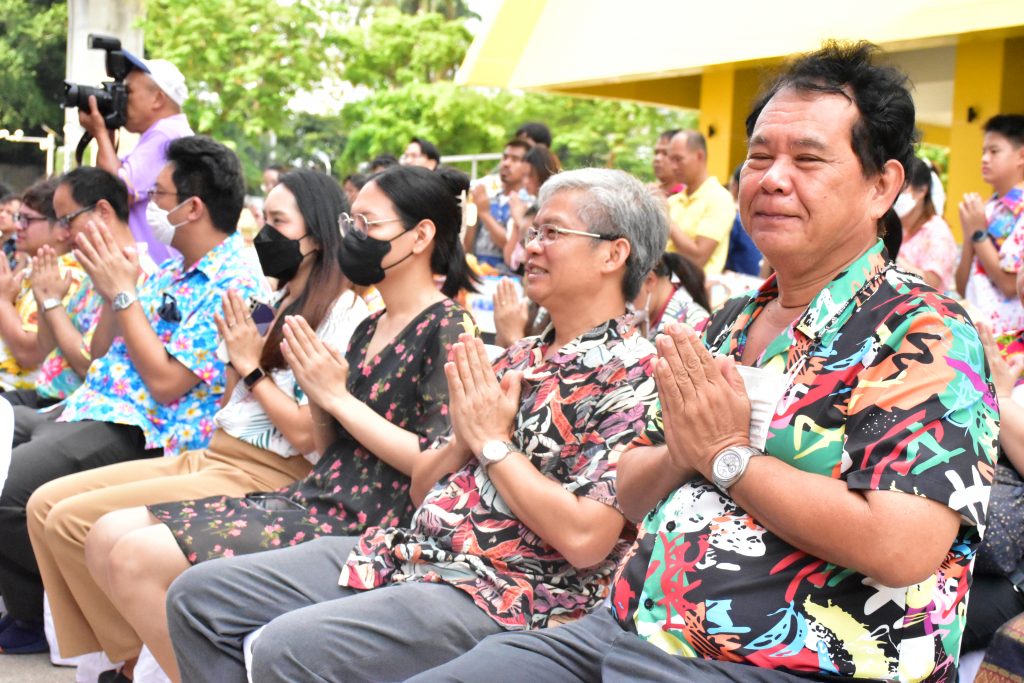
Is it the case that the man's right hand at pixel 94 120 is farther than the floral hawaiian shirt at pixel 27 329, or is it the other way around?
the man's right hand at pixel 94 120

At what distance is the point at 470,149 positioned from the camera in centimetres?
2736

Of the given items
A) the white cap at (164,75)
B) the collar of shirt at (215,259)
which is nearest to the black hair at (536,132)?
the white cap at (164,75)

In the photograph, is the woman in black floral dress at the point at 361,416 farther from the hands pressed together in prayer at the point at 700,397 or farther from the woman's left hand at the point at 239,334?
the hands pressed together in prayer at the point at 700,397

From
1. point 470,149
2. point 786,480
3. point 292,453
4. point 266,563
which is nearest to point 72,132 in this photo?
point 292,453

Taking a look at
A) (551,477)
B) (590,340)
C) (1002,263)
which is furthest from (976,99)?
(551,477)

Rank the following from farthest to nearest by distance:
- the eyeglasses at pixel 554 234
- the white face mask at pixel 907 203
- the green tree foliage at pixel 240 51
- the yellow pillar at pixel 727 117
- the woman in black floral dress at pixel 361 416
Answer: the green tree foliage at pixel 240 51
the yellow pillar at pixel 727 117
the white face mask at pixel 907 203
the woman in black floral dress at pixel 361 416
the eyeglasses at pixel 554 234

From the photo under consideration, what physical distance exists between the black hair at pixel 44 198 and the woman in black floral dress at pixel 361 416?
9.88ft

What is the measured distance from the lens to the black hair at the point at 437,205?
364 centimetres

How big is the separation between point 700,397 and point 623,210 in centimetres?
115

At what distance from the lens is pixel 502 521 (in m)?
2.78

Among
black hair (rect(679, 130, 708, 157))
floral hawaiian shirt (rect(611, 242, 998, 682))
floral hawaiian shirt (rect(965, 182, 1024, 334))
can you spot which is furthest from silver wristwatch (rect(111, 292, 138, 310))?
black hair (rect(679, 130, 708, 157))

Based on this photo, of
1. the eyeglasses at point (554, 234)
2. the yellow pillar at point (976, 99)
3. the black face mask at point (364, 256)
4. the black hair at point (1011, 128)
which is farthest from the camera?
the yellow pillar at point (976, 99)

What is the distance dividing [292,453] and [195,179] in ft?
4.71

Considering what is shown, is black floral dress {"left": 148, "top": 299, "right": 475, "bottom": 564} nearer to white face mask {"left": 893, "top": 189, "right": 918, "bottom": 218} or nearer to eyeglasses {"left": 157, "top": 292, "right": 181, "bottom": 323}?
eyeglasses {"left": 157, "top": 292, "right": 181, "bottom": 323}
